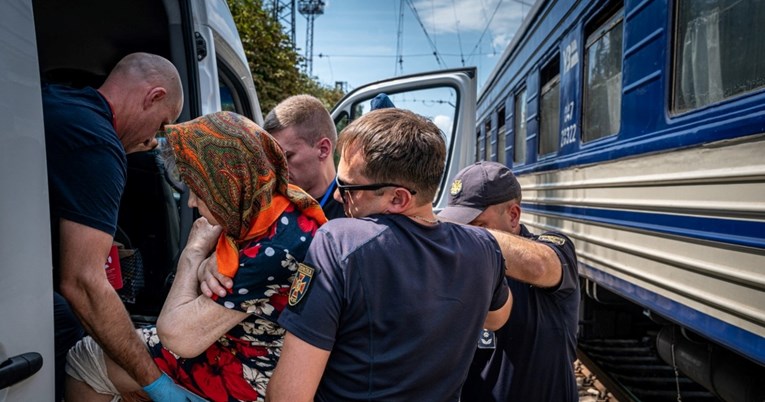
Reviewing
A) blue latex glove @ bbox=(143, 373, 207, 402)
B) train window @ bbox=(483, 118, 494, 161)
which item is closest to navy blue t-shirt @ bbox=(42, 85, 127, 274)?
blue latex glove @ bbox=(143, 373, 207, 402)

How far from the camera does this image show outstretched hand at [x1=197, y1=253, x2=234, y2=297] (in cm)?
142

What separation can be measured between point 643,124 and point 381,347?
2532mm

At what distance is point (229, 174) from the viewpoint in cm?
144

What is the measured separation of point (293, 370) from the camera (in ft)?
4.00

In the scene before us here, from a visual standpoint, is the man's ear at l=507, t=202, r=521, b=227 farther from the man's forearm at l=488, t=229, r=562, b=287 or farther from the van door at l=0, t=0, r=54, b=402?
the van door at l=0, t=0, r=54, b=402

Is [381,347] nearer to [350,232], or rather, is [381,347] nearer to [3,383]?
[350,232]

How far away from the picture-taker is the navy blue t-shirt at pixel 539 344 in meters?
1.87

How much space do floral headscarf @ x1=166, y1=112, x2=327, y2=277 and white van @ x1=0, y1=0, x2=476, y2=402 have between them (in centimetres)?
34

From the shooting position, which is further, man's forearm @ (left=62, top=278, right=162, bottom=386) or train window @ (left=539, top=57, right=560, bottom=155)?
train window @ (left=539, top=57, right=560, bottom=155)

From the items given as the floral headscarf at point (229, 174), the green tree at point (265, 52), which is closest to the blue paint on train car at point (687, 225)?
the floral headscarf at point (229, 174)

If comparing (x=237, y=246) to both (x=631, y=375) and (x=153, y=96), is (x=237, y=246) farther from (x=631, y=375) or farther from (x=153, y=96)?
(x=631, y=375)

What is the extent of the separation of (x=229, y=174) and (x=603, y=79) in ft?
11.1

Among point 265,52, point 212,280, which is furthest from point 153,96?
point 265,52

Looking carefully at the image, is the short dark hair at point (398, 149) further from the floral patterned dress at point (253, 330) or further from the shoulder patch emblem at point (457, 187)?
the shoulder patch emblem at point (457, 187)
